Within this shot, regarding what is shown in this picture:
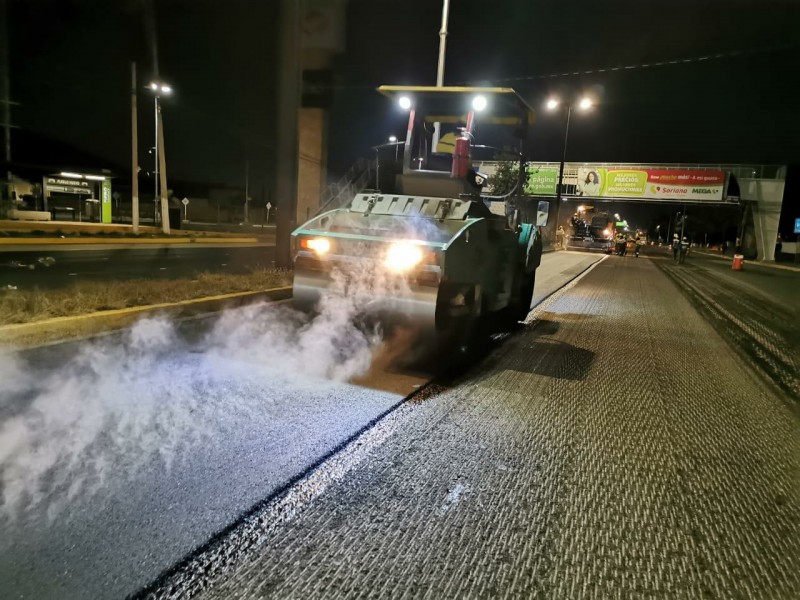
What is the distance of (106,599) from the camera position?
2.20m

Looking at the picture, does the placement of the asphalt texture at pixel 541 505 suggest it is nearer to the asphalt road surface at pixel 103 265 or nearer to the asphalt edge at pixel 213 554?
the asphalt edge at pixel 213 554

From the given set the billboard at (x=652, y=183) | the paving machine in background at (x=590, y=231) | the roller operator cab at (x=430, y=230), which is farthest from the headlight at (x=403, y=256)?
the billboard at (x=652, y=183)

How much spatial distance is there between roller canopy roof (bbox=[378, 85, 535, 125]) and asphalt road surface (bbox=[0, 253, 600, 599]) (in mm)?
2913

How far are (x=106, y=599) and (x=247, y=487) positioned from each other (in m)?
0.96

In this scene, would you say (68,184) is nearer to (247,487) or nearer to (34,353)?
(34,353)

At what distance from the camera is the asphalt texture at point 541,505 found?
2.45 metres

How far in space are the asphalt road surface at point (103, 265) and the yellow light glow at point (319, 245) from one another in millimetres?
5476

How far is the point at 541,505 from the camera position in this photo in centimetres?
312

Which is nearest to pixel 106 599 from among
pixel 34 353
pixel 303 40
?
pixel 34 353

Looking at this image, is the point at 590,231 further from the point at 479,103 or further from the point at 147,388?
the point at 147,388

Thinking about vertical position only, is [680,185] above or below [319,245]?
above

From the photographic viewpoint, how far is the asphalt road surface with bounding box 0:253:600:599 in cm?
250

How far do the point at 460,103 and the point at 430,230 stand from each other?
2.16 m

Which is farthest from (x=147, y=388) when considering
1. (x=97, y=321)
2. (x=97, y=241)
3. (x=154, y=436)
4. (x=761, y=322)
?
(x=97, y=241)
